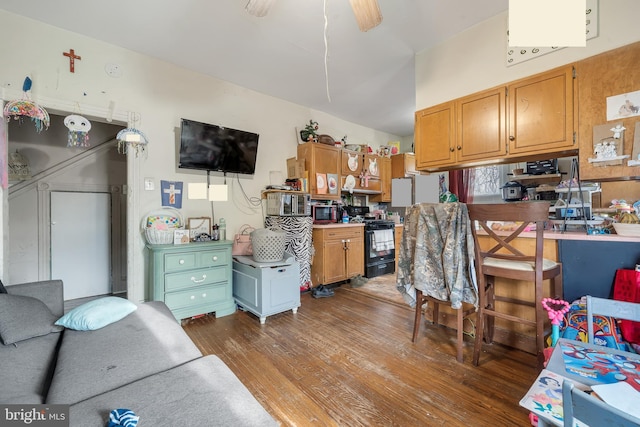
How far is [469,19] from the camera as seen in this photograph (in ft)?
7.77

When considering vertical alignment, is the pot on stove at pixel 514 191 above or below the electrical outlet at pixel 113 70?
below

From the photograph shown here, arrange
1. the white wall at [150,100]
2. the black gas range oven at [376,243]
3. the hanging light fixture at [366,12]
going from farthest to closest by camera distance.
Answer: the black gas range oven at [376,243], the white wall at [150,100], the hanging light fixture at [366,12]

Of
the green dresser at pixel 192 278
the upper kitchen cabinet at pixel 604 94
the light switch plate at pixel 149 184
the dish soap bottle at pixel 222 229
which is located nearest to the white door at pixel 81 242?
the light switch plate at pixel 149 184

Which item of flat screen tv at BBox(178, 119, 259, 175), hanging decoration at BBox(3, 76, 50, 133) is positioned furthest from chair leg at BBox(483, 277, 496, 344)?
hanging decoration at BBox(3, 76, 50, 133)

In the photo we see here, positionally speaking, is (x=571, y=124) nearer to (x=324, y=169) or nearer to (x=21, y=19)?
(x=324, y=169)

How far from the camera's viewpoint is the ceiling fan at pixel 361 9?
1650 millimetres

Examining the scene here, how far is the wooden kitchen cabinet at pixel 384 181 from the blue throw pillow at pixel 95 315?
4.27 metres

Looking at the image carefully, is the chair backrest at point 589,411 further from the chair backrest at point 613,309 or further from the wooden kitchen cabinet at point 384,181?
the wooden kitchen cabinet at point 384,181

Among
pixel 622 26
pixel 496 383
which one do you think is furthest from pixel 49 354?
pixel 622 26

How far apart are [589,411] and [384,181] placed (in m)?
4.72

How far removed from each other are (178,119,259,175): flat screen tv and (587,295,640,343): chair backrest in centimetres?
328

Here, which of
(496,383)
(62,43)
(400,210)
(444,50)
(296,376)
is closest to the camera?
(496,383)

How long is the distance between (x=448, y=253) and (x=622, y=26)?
6.44 ft

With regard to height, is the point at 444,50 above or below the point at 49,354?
above
